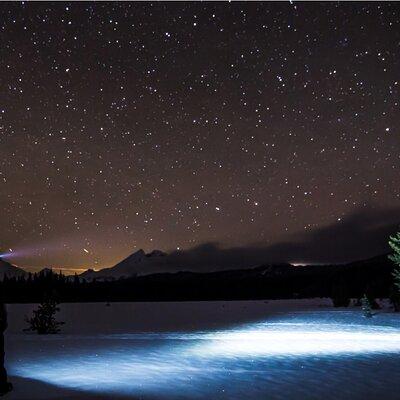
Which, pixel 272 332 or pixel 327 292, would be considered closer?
pixel 272 332

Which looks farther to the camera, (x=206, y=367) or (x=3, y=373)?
(x=206, y=367)

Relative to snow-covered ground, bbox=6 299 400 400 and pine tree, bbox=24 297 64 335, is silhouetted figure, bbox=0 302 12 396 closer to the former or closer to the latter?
snow-covered ground, bbox=6 299 400 400

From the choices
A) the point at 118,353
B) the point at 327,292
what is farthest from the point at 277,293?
the point at 118,353

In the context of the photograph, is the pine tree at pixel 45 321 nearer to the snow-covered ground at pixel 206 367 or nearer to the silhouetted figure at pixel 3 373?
the snow-covered ground at pixel 206 367

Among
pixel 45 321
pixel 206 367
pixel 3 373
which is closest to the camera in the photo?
pixel 3 373

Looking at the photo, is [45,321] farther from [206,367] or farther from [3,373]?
[3,373]

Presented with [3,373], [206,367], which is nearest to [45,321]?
[206,367]

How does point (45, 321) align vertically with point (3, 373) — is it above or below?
above

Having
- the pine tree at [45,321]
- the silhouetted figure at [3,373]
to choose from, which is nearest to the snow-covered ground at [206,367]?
the silhouetted figure at [3,373]

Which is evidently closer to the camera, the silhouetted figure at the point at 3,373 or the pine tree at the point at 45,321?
the silhouetted figure at the point at 3,373

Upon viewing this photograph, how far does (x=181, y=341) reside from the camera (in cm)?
2012

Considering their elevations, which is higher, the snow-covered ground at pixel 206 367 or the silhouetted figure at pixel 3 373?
the silhouetted figure at pixel 3 373

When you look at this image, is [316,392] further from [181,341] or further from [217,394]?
[181,341]

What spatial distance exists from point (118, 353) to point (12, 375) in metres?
4.56
